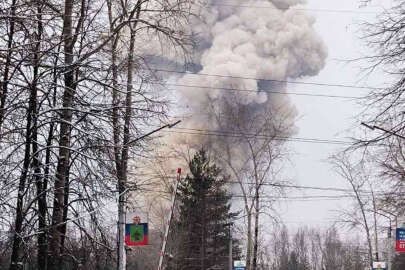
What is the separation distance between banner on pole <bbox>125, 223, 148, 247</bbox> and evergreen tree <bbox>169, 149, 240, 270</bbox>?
84.2 ft

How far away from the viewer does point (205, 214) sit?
4175 cm

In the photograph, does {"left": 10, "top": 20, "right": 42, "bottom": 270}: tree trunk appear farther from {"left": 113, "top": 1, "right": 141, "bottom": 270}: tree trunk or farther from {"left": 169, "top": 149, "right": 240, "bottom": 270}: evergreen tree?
{"left": 169, "top": 149, "right": 240, "bottom": 270}: evergreen tree

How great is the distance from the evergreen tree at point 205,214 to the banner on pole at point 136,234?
25.7 m

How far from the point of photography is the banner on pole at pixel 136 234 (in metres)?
14.6

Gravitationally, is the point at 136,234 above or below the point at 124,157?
below

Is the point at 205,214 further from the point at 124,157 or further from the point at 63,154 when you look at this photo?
the point at 63,154

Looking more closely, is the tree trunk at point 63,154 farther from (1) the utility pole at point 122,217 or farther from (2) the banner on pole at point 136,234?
(2) the banner on pole at point 136,234

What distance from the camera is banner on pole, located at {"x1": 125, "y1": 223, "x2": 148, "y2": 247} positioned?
14617 mm

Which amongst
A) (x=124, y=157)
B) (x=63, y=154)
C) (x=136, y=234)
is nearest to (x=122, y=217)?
(x=136, y=234)

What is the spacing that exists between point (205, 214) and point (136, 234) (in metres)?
27.2

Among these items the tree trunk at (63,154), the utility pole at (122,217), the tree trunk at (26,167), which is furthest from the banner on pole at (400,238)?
the tree trunk at (26,167)

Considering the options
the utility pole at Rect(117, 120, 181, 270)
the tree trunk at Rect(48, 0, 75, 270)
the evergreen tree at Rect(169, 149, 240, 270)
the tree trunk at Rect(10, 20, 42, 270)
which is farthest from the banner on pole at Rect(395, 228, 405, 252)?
the tree trunk at Rect(10, 20, 42, 270)

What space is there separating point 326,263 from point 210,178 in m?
51.8

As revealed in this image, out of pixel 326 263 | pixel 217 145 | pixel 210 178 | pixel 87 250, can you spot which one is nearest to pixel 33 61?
pixel 87 250
